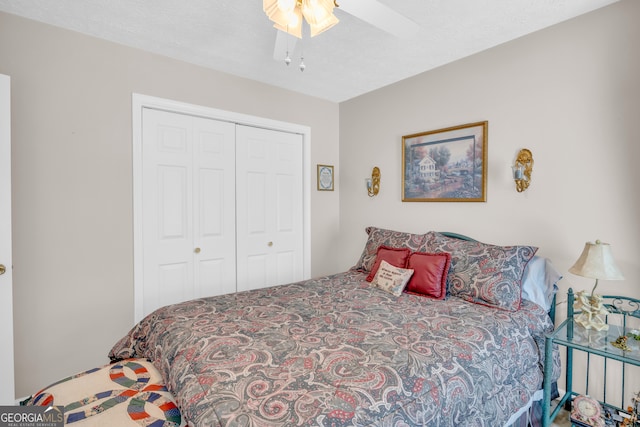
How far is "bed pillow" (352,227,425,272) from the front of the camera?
2588 mm

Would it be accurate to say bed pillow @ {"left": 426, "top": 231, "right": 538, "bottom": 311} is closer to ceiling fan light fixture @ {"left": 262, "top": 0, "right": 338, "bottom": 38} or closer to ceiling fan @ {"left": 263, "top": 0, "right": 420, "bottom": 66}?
ceiling fan @ {"left": 263, "top": 0, "right": 420, "bottom": 66}

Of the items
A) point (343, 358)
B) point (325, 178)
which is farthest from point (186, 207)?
point (343, 358)

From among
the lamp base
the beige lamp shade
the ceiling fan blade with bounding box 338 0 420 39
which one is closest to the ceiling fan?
the ceiling fan blade with bounding box 338 0 420 39

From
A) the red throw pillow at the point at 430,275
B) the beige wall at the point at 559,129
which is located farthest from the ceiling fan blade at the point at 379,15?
the red throw pillow at the point at 430,275

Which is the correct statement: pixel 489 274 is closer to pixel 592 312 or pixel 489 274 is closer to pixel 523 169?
pixel 592 312

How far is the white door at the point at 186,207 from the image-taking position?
261cm

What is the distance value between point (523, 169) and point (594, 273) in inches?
33.9

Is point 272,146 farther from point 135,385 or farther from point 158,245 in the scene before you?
point 135,385

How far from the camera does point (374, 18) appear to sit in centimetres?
157

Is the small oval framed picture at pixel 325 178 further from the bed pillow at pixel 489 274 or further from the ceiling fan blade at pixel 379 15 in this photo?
the ceiling fan blade at pixel 379 15

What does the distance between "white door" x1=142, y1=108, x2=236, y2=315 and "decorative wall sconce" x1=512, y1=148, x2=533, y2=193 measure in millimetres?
2411

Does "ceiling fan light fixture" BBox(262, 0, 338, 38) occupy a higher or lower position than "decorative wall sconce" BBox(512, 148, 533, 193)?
higher

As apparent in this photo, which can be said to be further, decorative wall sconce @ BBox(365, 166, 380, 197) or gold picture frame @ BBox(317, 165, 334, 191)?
gold picture frame @ BBox(317, 165, 334, 191)

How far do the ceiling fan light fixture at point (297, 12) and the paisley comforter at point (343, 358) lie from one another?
57.9 inches
